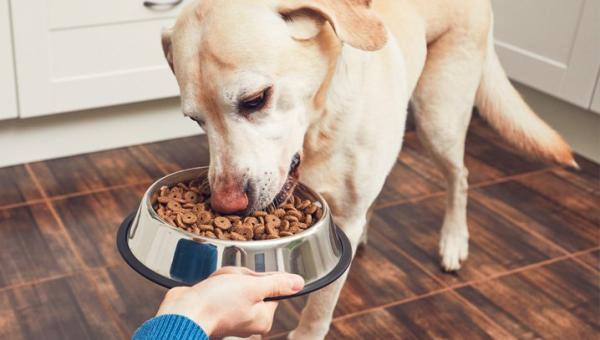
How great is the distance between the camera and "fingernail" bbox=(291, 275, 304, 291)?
3.80 feet

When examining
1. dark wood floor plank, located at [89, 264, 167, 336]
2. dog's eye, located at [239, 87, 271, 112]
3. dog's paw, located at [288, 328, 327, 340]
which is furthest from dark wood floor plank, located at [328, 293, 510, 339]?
dog's eye, located at [239, 87, 271, 112]

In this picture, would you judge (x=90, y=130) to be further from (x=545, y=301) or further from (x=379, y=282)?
(x=545, y=301)

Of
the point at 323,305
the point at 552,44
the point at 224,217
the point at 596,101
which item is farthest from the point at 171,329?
the point at 552,44

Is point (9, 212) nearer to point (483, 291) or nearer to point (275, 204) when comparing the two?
point (275, 204)

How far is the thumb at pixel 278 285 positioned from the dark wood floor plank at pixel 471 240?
41.2 inches

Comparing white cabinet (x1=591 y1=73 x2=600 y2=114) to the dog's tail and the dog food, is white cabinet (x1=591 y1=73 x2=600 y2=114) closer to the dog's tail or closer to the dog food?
the dog's tail

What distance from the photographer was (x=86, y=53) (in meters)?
2.53

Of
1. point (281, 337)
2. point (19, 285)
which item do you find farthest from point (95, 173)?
point (281, 337)

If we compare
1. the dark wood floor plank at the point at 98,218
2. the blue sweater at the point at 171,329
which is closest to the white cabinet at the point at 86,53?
the dark wood floor plank at the point at 98,218

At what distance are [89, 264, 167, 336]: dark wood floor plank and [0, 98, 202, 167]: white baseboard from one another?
0.80m

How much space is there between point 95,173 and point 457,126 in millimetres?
1260

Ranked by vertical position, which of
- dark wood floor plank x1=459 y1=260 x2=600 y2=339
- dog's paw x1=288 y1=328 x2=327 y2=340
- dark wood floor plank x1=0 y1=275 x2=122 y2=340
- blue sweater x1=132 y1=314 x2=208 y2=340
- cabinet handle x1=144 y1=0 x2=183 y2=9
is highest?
blue sweater x1=132 y1=314 x2=208 y2=340

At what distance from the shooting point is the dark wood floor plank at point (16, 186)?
7.81 feet

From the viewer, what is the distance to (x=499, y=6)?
2.99 meters
